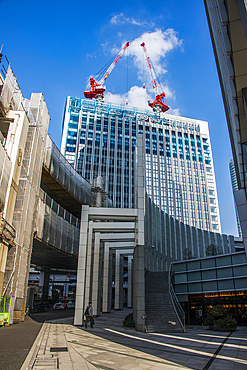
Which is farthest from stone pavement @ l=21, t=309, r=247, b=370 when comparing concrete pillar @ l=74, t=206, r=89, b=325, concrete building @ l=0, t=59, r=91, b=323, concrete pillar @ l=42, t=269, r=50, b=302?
concrete pillar @ l=42, t=269, r=50, b=302

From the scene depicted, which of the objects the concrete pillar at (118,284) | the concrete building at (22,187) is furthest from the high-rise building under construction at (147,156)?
the concrete building at (22,187)

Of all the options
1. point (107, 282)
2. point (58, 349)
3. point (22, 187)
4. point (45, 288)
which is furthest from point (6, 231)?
point (45, 288)

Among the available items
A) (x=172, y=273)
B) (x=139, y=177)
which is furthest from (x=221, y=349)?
(x=172, y=273)

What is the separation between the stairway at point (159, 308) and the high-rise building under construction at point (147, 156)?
71092 mm

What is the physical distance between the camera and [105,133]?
109 metres

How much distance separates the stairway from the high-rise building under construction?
71092 mm

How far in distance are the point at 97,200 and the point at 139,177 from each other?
2356cm

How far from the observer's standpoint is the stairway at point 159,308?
17094 millimetres

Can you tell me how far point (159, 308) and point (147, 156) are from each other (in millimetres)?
95487

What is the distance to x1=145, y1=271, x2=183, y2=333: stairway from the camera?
17094mm

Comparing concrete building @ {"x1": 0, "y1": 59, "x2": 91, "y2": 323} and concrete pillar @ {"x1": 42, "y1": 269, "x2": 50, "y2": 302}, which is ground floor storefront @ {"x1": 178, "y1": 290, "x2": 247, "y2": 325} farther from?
concrete pillar @ {"x1": 42, "y1": 269, "x2": 50, "y2": 302}

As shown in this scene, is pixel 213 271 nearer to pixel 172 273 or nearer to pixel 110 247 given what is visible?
pixel 172 273

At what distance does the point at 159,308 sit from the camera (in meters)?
19.8

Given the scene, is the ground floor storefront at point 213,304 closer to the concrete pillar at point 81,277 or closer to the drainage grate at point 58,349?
the concrete pillar at point 81,277
